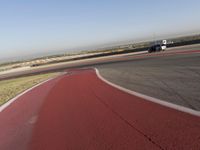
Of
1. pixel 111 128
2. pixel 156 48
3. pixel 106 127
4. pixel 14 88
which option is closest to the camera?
pixel 111 128

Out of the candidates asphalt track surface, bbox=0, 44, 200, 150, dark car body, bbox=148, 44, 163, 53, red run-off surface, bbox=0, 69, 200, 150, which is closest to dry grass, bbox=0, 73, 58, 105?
asphalt track surface, bbox=0, 44, 200, 150

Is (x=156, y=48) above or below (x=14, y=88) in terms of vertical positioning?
below

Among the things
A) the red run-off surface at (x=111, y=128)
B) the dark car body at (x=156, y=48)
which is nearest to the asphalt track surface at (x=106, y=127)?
the red run-off surface at (x=111, y=128)

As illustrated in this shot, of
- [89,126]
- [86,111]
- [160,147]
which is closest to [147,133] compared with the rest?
[160,147]

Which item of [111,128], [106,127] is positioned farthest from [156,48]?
[111,128]

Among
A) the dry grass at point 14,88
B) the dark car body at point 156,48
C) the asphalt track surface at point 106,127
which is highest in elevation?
the asphalt track surface at point 106,127

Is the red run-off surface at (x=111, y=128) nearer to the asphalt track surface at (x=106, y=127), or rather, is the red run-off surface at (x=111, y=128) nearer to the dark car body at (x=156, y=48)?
the asphalt track surface at (x=106, y=127)

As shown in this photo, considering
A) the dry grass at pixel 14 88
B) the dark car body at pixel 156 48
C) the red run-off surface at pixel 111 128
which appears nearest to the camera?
the red run-off surface at pixel 111 128

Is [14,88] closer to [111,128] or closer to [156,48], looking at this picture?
[111,128]

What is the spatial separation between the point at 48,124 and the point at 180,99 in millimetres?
3973

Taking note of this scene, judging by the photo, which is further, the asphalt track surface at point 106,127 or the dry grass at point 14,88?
the dry grass at point 14,88

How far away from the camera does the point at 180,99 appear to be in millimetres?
8875

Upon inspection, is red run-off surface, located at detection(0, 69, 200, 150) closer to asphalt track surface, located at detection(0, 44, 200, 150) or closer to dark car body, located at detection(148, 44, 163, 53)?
asphalt track surface, located at detection(0, 44, 200, 150)

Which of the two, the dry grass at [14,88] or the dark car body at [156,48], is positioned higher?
the dry grass at [14,88]
